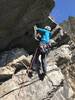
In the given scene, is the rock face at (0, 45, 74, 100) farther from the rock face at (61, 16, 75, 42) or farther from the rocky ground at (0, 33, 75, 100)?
the rock face at (61, 16, 75, 42)

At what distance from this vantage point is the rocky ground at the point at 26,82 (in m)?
25.1

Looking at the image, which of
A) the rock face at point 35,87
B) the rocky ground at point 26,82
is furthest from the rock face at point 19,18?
the rock face at point 35,87

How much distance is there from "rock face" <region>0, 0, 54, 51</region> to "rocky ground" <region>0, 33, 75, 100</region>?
3.92ft

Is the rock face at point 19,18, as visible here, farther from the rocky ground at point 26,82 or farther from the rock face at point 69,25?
the rock face at point 69,25

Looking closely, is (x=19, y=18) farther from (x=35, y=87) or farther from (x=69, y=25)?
(x=69, y=25)

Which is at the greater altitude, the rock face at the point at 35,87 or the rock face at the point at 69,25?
the rock face at the point at 69,25

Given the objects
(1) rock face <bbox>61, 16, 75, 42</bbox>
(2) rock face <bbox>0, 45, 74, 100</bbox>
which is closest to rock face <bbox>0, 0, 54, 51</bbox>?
(2) rock face <bbox>0, 45, 74, 100</bbox>

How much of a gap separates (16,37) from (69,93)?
6.57 meters

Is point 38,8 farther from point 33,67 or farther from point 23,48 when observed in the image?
point 33,67

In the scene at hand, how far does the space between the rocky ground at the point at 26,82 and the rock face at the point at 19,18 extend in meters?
1.19

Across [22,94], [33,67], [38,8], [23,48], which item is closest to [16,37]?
[23,48]

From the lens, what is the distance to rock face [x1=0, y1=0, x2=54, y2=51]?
25094 millimetres

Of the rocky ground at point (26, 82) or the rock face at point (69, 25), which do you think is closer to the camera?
the rocky ground at point (26, 82)

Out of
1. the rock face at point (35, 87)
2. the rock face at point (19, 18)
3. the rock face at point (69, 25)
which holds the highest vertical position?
the rock face at point (69, 25)
